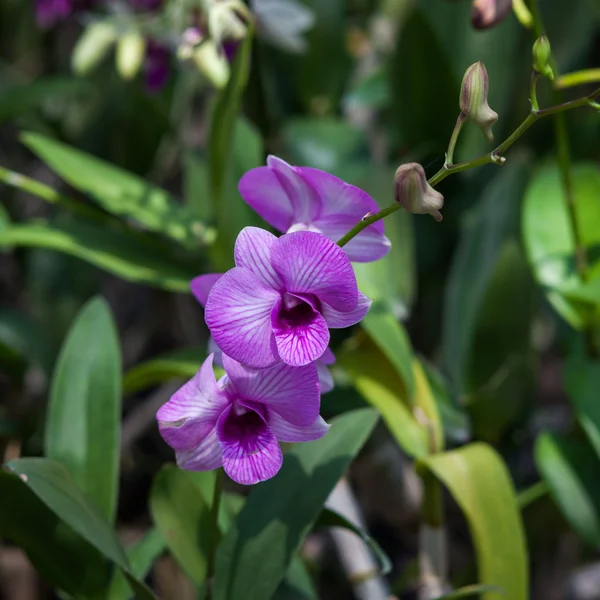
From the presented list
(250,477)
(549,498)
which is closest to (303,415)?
(250,477)

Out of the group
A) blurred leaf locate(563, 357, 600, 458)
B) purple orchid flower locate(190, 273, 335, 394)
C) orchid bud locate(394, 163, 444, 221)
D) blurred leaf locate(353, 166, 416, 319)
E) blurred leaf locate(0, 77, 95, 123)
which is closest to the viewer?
orchid bud locate(394, 163, 444, 221)

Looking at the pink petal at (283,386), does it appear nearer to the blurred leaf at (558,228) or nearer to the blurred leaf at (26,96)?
the blurred leaf at (558,228)

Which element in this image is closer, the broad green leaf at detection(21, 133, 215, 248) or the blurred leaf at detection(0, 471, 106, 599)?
the blurred leaf at detection(0, 471, 106, 599)

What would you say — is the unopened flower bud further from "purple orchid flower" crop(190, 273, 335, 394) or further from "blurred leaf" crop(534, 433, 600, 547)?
"blurred leaf" crop(534, 433, 600, 547)

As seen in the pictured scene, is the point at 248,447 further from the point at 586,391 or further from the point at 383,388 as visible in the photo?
the point at 586,391

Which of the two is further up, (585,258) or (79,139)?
(585,258)

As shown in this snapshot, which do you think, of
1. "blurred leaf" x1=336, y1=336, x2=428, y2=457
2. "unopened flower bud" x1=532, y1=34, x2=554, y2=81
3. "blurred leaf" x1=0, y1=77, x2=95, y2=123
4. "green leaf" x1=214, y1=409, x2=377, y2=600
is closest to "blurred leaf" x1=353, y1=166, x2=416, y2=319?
"blurred leaf" x1=336, y1=336, x2=428, y2=457

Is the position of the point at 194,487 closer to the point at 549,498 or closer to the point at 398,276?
the point at 398,276
